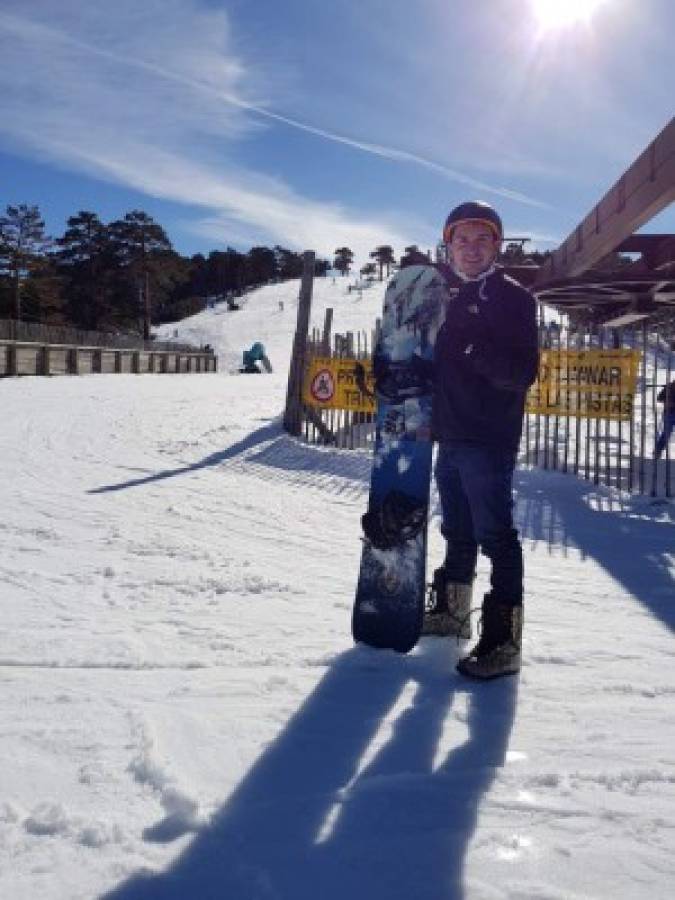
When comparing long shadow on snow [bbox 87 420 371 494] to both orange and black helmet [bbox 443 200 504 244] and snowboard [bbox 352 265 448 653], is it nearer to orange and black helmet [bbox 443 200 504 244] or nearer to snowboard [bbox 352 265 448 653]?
snowboard [bbox 352 265 448 653]

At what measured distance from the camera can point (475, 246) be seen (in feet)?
9.87

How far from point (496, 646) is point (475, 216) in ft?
5.92

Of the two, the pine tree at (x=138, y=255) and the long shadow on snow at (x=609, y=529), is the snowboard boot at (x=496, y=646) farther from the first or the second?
the pine tree at (x=138, y=255)

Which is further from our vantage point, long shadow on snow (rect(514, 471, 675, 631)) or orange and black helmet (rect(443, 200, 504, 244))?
long shadow on snow (rect(514, 471, 675, 631))

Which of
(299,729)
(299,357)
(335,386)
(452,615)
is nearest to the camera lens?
(299,729)

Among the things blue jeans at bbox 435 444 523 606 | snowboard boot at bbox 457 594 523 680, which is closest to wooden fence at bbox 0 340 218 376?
blue jeans at bbox 435 444 523 606

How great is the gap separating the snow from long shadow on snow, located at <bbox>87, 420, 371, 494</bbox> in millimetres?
2776

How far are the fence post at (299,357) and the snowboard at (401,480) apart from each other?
25.0 ft

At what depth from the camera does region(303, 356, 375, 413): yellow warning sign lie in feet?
34.8

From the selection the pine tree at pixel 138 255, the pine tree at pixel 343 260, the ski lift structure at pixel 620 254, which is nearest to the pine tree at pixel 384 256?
the pine tree at pixel 343 260

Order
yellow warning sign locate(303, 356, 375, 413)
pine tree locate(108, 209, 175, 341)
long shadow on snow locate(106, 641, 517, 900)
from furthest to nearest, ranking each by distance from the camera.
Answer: pine tree locate(108, 209, 175, 341)
yellow warning sign locate(303, 356, 375, 413)
long shadow on snow locate(106, 641, 517, 900)

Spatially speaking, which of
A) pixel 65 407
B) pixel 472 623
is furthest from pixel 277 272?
pixel 472 623

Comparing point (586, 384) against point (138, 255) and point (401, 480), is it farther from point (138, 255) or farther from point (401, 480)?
point (138, 255)

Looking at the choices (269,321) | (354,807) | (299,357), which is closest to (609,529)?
(354,807)
